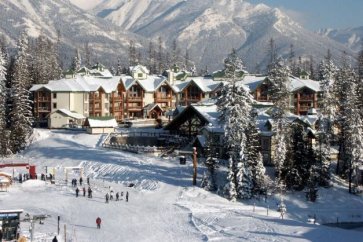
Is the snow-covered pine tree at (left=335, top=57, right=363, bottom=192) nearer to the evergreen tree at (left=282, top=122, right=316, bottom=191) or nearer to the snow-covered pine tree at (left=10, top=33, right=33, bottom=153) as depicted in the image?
the evergreen tree at (left=282, top=122, right=316, bottom=191)

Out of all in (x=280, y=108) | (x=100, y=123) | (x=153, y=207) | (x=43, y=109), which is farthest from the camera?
(x=43, y=109)

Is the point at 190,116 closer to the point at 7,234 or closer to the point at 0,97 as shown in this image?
the point at 0,97

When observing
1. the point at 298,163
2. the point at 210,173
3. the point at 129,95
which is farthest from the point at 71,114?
the point at 298,163

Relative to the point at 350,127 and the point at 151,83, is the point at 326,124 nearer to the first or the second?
the point at 350,127

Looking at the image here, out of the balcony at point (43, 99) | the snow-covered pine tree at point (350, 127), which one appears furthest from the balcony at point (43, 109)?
the snow-covered pine tree at point (350, 127)

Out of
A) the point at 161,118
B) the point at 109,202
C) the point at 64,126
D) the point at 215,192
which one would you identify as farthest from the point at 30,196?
the point at 161,118

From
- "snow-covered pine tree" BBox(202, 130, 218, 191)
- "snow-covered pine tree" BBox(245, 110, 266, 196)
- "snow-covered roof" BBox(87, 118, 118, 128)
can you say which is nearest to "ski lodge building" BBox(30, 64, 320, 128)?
"snow-covered roof" BBox(87, 118, 118, 128)
